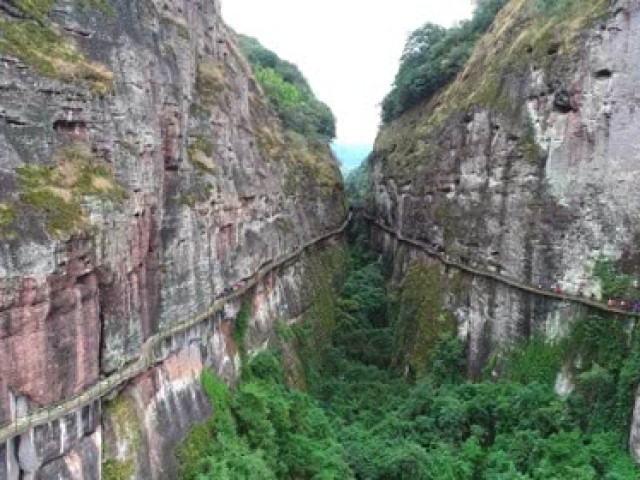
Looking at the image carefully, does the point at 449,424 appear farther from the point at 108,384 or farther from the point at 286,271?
the point at 108,384

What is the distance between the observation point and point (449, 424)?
84.0 ft

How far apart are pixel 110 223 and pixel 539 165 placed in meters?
17.7

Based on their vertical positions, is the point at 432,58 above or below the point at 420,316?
above

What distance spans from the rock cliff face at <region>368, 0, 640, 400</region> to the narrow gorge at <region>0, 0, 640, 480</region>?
0.10m

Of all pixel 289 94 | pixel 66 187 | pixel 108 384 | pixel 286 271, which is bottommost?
pixel 286 271

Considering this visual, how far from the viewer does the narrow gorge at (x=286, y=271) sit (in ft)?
48.2

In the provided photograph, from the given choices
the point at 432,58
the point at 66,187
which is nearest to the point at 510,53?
the point at 432,58

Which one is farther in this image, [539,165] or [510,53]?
[510,53]

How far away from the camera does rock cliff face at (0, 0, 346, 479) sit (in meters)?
13.6

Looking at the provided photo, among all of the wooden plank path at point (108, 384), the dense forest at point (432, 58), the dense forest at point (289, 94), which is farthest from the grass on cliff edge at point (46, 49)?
the dense forest at point (289, 94)

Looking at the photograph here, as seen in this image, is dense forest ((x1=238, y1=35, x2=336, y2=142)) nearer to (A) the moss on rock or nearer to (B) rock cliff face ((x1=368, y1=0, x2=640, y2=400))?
(B) rock cliff face ((x1=368, y1=0, x2=640, y2=400))

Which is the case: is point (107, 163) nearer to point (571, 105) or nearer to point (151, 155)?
point (151, 155)

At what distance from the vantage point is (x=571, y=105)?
2614 centimetres

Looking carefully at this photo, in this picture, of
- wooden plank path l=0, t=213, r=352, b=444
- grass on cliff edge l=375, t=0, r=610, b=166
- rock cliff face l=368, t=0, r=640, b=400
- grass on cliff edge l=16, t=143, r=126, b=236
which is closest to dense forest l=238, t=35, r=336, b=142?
grass on cliff edge l=375, t=0, r=610, b=166
